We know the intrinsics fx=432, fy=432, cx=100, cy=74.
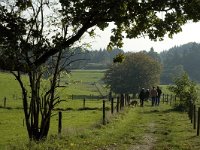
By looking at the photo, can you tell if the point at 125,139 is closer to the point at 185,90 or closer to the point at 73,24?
the point at 73,24

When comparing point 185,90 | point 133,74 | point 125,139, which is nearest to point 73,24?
point 125,139

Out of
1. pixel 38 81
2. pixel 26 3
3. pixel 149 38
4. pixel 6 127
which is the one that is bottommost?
pixel 6 127

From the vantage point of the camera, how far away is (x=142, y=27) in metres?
16.9

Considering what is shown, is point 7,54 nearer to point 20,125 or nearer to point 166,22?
point 166,22

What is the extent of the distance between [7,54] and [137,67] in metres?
99.4

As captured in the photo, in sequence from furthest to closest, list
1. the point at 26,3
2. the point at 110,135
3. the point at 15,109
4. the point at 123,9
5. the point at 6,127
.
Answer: the point at 15,109 < the point at 6,127 < the point at 110,135 < the point at 26,3 < the point at 123,9

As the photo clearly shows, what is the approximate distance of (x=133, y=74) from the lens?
112m

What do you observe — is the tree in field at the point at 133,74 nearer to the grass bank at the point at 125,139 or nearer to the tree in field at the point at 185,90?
the tree in field at the point at 185,90

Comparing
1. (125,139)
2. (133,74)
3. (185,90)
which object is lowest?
(125,139)

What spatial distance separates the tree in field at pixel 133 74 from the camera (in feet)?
361

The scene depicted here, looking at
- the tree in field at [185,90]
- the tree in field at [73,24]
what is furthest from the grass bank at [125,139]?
the tree in field at [185,90]

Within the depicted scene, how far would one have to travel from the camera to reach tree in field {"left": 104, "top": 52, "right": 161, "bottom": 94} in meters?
110

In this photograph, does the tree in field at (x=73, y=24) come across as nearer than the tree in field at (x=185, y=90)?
Yes

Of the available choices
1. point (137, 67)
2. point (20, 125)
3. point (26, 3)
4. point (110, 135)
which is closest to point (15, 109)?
point (20, 125)
